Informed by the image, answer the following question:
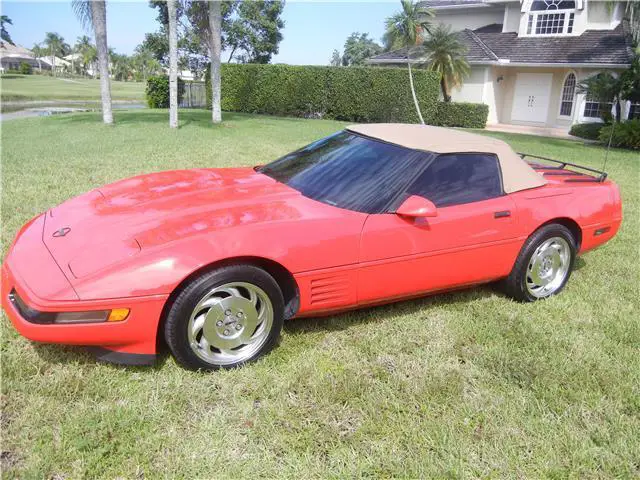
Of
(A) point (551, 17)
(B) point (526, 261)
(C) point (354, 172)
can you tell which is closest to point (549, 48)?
(A) point (551, 17)

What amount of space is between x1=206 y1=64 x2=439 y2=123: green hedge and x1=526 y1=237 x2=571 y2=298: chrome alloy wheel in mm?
19540

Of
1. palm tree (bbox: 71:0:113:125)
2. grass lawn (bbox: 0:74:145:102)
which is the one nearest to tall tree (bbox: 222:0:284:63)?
grass lawn (bbox: 0:74:145:102)

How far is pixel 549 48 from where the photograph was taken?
23141 millimetres

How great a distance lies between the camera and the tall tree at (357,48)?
68.9 m

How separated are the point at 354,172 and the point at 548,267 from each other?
1885 millimetres

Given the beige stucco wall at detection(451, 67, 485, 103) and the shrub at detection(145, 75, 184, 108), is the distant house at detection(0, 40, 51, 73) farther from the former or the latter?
the beige stucco wall at detection(451, 67, 485, 103)

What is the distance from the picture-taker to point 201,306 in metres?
2.71

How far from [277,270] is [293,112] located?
2262 centimetres

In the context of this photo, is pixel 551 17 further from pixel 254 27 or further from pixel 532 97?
pixel 254 27

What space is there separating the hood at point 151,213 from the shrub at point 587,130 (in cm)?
2002

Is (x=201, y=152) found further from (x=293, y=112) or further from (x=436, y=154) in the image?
(x=293, y=112)

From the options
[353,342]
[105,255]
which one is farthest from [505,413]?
[105,255]

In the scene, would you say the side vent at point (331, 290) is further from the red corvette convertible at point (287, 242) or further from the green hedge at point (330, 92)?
the green hedge at point (330, 92)

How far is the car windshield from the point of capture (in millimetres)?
3346
